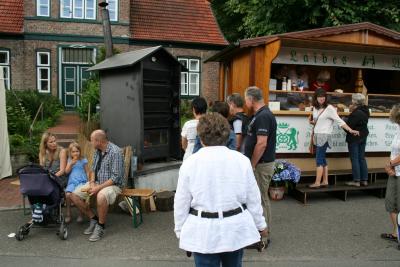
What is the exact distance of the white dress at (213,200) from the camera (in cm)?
306

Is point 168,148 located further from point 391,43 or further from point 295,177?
point 391,43

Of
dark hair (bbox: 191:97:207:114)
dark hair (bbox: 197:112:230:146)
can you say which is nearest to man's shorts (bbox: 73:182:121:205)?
dark hair (bbox: 191:97:207:114)

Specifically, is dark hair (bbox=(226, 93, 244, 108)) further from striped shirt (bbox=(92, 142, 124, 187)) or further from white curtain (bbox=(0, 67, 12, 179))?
white curtain (bbox=(0, 67, 12, 179))

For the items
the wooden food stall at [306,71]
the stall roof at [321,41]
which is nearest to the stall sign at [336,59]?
the wooden food stall at [306,71]

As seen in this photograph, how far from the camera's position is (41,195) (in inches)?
229

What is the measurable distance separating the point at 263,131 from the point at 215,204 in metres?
2.29

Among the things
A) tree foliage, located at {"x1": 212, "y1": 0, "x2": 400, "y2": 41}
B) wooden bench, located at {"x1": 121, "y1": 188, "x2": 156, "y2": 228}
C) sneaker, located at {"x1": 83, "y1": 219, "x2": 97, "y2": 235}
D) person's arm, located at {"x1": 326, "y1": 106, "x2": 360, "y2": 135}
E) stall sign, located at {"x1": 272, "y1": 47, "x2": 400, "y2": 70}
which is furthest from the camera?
tree foliage, located at {"x1": 212, "y1": 0, "x2": 400, "y2": 41}

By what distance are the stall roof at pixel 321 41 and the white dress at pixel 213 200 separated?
5.41 meters

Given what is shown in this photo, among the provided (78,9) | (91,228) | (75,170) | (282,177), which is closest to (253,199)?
(91,228)

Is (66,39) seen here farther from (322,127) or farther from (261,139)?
(261,139)

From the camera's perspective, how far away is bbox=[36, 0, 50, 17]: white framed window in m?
20.0

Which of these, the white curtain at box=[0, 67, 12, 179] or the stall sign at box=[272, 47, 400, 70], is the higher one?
the stall sign at box=[272, 47, 400, 70]

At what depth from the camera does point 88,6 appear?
20.7m

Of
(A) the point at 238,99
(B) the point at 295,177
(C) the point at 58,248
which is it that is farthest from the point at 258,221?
(B) the point at 295,177
